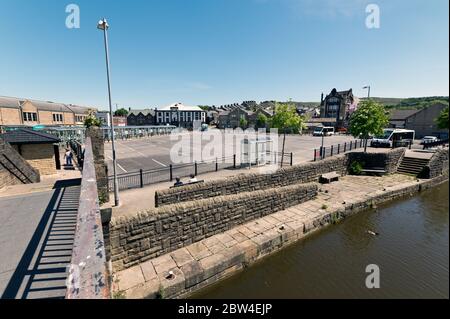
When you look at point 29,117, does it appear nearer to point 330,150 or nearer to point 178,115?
point 178,115

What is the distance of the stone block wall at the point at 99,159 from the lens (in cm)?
878

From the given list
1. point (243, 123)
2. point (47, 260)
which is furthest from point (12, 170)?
point (243, 123)

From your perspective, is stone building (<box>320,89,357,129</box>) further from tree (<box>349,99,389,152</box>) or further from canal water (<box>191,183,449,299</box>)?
canal water (<box>191,183,449,299</box>)

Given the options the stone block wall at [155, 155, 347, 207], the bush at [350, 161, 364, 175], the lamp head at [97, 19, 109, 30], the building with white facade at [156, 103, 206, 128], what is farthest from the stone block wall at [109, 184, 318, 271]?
the building with white facade at [156, 103, 206, 128]

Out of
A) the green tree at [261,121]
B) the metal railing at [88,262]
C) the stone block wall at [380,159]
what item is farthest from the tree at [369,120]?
the green tree at [261,121]

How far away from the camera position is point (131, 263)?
6293 mm

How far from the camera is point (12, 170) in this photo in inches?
383

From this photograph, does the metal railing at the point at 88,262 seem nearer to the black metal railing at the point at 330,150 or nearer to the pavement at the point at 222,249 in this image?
the pavement at the point at 222,249

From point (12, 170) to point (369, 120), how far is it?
915 inches

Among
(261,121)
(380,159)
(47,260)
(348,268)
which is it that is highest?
(261,121)

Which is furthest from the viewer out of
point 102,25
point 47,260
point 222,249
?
point 102,25

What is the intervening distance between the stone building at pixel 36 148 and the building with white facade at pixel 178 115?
69.4 meters

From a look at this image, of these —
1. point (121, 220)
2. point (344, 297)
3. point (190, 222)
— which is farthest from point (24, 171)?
point (344, 297)

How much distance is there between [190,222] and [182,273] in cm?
165
